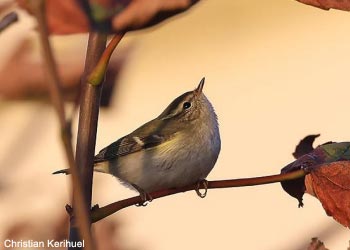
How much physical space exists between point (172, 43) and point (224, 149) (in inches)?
22.7

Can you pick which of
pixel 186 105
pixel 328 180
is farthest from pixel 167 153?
pixel 328 180

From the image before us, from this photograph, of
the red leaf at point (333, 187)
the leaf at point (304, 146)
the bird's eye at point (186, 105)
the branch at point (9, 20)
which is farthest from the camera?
the bird's eye at point (186, 105)

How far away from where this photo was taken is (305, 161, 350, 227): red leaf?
0.82 metres

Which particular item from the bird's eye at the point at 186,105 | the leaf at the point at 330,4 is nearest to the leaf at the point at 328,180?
the leaf at the point at 330,4

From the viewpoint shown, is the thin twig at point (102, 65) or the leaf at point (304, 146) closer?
the thin twig at point (102, 65)

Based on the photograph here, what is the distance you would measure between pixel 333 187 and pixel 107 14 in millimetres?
374

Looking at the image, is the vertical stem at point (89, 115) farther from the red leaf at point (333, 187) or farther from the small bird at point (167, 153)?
the small bird at point (167, 153)

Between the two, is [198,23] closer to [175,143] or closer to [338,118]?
[338,118]

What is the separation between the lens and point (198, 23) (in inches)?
139

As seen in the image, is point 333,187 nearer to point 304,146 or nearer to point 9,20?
point 304,146

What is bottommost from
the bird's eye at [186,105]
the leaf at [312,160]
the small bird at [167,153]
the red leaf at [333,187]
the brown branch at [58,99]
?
the brown branch at [58,99]

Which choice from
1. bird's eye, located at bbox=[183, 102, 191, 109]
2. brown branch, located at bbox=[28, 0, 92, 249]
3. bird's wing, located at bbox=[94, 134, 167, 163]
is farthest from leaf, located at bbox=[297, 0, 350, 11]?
bird's eye, located at bbox=[183, 102, 191, 109]

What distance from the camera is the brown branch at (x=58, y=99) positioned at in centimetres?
45

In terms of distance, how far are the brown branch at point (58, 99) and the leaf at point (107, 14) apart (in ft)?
0.24
